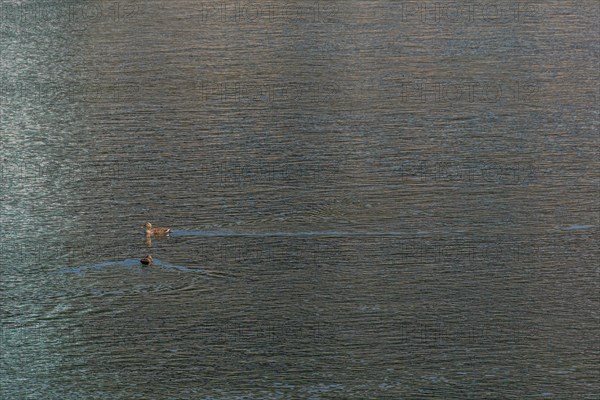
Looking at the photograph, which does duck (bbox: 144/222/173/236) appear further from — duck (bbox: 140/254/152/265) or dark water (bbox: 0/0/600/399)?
duck (bbox: 140/254/152/265)

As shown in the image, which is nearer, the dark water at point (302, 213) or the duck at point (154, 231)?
the dark water at point (302, 213)

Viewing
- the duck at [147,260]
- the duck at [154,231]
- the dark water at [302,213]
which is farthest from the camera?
the duck at [154,231]

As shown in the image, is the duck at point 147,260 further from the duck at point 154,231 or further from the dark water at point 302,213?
the duck at point 154,231

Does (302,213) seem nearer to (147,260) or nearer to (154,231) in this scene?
(154,231)

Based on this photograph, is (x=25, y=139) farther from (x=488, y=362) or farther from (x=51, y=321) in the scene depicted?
(x=488, y=362)

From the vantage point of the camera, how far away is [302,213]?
39188 millimetres

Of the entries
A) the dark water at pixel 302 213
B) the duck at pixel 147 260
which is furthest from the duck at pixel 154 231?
the duck at pixel 147 260

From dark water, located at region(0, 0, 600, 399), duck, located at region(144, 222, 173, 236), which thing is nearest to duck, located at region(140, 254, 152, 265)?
dark water, located at region(0, 0, 600, 399)

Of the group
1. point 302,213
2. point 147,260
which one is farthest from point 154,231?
point 302,213

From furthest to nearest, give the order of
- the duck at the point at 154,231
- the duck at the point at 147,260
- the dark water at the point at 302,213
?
the duck at the point at 154,231, the duck at the point at 147,260, the dark water at the point at 302,213

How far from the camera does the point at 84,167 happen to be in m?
44.4

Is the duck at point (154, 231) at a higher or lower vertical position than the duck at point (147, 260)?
higher

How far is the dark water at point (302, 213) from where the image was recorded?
3045 cm

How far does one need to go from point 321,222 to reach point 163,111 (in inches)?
553
